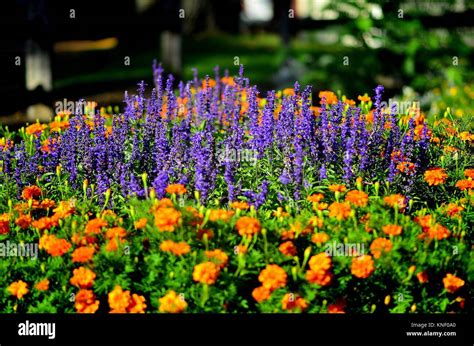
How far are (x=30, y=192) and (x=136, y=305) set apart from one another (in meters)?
1.29

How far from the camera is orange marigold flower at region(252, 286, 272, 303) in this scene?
4.44m

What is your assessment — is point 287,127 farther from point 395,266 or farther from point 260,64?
point 260,64

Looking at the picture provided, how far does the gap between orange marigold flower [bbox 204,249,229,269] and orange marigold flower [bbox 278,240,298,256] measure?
320 mm

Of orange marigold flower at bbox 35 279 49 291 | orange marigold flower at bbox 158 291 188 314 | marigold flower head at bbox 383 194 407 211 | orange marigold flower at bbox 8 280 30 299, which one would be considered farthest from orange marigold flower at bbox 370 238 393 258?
orange marigold flower at bbox 8 280 30 299

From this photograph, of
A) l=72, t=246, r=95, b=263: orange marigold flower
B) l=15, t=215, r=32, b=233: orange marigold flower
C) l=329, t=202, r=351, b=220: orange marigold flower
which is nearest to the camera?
l=72, t=246, r=95, b=263: orange marigold flower

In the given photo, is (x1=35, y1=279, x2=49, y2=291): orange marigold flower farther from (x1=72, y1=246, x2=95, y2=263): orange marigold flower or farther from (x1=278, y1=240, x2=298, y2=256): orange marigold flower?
(x1=278, y1=240, x2=298, y2=256): orange marigold flower

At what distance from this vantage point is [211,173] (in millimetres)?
5402

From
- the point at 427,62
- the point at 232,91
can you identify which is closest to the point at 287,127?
the point at 232,91

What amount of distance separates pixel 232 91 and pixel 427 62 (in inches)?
258

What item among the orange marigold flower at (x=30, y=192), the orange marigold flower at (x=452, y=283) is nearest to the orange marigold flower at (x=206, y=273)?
the orange marigold flower at (x=452, y=283)

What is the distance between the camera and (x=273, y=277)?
173 inches

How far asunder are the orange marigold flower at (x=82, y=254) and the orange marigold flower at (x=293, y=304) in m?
1.09

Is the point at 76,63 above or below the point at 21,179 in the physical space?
above

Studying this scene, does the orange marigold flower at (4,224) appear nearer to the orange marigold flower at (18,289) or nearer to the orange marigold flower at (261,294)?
the orange marigold flower at (18,289)
